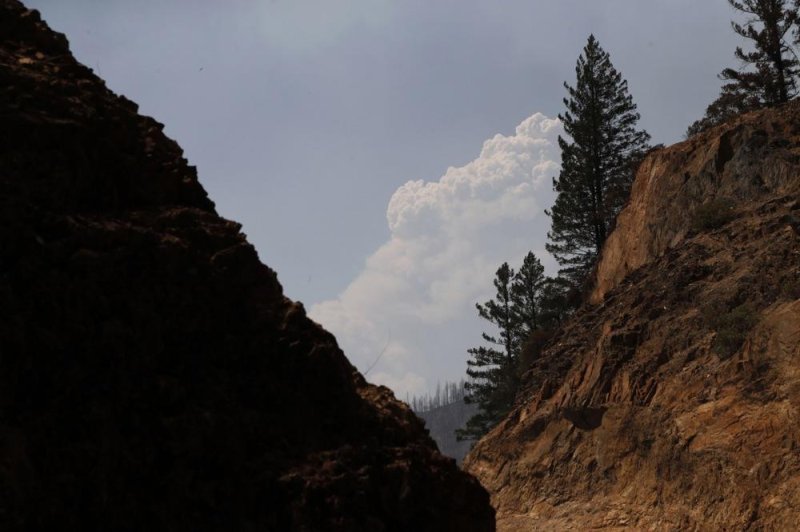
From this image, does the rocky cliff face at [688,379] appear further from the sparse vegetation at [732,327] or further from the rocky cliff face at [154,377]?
the rocky cliff face at [154,377]

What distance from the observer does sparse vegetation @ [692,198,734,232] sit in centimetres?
2456

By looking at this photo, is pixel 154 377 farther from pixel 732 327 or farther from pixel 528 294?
pixel 528 294

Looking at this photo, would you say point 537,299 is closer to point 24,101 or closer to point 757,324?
point 757,324

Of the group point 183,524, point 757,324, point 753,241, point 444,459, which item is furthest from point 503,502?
point 183,524

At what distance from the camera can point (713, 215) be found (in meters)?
25.0

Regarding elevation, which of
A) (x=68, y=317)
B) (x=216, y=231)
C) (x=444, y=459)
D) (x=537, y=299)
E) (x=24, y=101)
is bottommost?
(x=444, y=459)

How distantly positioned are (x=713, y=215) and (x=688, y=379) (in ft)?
25.7

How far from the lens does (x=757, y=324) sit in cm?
1823

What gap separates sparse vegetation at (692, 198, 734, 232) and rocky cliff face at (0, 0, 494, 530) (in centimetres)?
1884

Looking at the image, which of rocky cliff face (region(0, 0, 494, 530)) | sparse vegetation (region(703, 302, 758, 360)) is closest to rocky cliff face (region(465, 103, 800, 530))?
sparse vegetation (region(703, 302, 758, 360))

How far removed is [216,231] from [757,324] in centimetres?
1414

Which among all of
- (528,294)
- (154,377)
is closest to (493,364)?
(528,294)

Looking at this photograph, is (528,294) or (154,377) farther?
(528,294)

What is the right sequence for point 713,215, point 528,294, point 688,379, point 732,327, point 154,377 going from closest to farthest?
point 154,377 < point 732,327 < point 688,379 < point 713,215 < point 528,294
